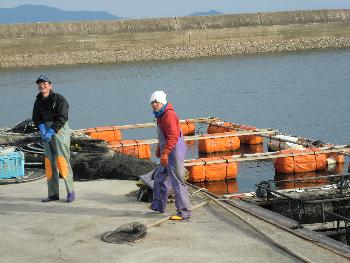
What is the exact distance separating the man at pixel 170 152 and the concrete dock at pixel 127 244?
1.18ft

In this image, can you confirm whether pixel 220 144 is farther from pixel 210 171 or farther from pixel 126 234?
pixel 126 234

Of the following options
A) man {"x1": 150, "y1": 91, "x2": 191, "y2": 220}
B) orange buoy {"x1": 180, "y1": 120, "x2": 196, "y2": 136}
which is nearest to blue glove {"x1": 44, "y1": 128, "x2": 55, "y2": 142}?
man {"x1": 150, "y1": 91, "x2": 191, "y2": 220}

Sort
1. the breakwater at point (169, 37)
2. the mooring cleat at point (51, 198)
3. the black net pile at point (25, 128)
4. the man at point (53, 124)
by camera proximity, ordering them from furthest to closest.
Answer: the breakwater at point (169, 37), the black net pile at point (25, 128), the mooring cleat at point (51, 198), the man at point (53, 124)

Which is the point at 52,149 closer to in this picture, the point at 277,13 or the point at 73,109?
the point at 73,109

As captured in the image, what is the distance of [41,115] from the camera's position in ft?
32.1

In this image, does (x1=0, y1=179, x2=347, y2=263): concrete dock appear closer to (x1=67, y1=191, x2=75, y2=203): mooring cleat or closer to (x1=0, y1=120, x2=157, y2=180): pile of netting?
(x1=67, y1=191, x2=75, y2=203): mooring cleat

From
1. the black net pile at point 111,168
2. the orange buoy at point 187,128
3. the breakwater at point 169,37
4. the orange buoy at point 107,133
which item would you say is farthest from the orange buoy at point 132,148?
the breakwater at point 169,37

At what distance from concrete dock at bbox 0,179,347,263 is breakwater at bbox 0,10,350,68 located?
227 ft

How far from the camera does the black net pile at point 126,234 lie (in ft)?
26.6

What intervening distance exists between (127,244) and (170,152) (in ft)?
4.76

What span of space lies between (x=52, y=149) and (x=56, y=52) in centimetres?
7023

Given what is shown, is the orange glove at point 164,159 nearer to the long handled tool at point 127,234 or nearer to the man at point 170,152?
the man at point 170,152

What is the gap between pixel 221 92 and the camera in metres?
51.7

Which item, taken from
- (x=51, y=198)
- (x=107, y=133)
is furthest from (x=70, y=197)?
(x=107, y=133)
